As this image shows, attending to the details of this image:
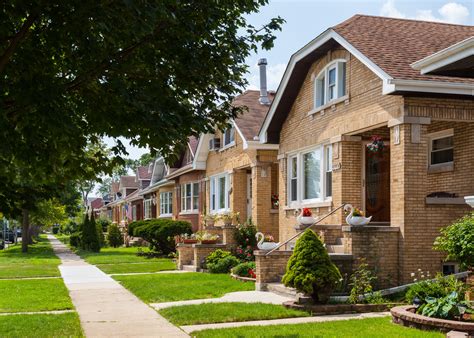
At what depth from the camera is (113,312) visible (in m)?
11.7

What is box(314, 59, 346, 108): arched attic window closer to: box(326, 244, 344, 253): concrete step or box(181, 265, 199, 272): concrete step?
box(326, 244, 344, 253): concrete step

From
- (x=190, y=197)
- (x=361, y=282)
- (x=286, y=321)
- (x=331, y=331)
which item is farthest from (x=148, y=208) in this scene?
(x=331, y=331)

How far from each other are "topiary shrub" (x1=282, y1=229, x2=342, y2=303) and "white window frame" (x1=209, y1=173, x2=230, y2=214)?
1387cm

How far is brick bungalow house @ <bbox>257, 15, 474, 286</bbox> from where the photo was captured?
41.8 feet

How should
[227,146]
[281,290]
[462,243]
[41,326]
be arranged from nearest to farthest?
[462,243] → [41,326] → [281,290] → [227,146]

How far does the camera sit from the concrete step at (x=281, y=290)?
42.2 feet

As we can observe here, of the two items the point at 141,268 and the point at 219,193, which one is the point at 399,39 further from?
the point at 219,193

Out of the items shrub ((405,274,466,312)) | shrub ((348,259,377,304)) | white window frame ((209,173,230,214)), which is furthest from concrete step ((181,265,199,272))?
shrub ((405,274,466,312))

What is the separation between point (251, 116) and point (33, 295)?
1227 centimetres

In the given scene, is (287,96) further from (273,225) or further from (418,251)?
(418,251)

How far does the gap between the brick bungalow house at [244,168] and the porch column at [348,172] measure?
16.0 feet

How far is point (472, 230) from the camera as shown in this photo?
31.3ft

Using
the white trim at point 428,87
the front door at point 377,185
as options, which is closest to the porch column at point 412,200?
the white trim at point 428,87

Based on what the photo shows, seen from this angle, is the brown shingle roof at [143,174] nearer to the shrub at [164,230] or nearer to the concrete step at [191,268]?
the shrub at [164,230]
